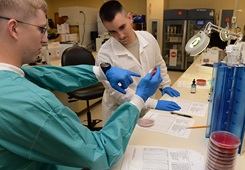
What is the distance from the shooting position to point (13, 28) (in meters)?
0.74

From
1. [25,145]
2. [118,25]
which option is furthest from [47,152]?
[118,25]

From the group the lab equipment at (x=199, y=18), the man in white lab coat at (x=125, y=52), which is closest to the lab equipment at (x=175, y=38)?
the lab equipment at (x=199, y=18)

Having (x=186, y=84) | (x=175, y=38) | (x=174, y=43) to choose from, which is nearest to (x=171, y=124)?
(x=186, y=84)

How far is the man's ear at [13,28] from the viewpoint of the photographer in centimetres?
73

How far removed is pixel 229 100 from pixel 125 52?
91cm

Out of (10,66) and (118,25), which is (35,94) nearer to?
(10,66)

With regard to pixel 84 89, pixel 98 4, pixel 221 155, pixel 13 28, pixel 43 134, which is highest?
pixel 98 4

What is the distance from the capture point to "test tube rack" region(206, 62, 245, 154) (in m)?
0.82

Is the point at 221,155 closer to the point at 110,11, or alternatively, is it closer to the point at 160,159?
the point at 160,159

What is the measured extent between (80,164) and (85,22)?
134 inches

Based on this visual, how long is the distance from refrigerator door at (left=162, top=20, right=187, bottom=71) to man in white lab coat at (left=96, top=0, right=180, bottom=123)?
3636mm

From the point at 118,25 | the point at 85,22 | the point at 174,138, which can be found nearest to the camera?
the point at 174,138

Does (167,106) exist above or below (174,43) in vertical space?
below

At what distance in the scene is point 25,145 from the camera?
629mm
